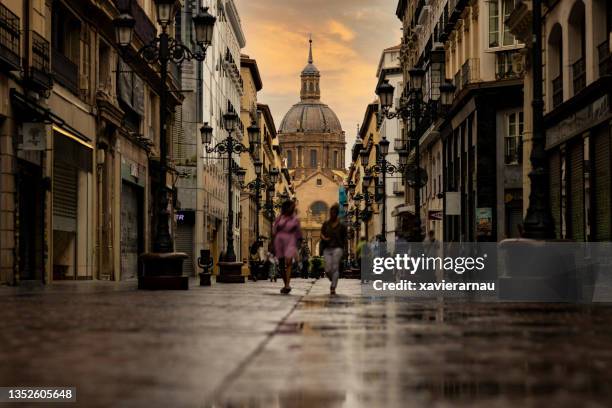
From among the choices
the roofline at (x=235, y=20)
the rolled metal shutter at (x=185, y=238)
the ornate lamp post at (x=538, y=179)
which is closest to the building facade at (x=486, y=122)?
the rolled metal shutter at (x=185, y=238)

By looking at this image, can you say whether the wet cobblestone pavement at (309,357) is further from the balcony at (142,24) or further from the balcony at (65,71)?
the balcony at (142,24)

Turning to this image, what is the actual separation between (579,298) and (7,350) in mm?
10740

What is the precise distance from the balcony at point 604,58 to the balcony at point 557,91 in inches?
145

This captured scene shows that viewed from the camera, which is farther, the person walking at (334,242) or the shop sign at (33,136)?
the shop sign at (33,136)

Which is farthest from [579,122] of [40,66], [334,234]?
[40,66]

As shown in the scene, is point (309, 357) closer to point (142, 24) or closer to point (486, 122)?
point (142, 24)

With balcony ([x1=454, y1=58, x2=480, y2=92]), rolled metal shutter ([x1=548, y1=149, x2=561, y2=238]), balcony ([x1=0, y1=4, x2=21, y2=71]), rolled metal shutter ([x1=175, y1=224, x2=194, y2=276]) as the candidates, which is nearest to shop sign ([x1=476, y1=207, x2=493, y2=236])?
balcony ([x1=454, y1=58, x2=480, y2=92])

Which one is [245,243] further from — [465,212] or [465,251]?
[465,251]

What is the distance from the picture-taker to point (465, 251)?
2959 centimetres

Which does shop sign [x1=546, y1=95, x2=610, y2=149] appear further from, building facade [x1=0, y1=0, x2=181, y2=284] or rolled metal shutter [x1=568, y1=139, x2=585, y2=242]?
building facade [x1=0, y1=0, x2=181, y2=284]

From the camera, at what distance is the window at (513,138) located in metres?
38.5

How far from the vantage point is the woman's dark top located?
20422 millimetres

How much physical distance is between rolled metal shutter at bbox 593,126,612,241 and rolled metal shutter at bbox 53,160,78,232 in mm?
12194

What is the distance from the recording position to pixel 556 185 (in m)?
29.0
